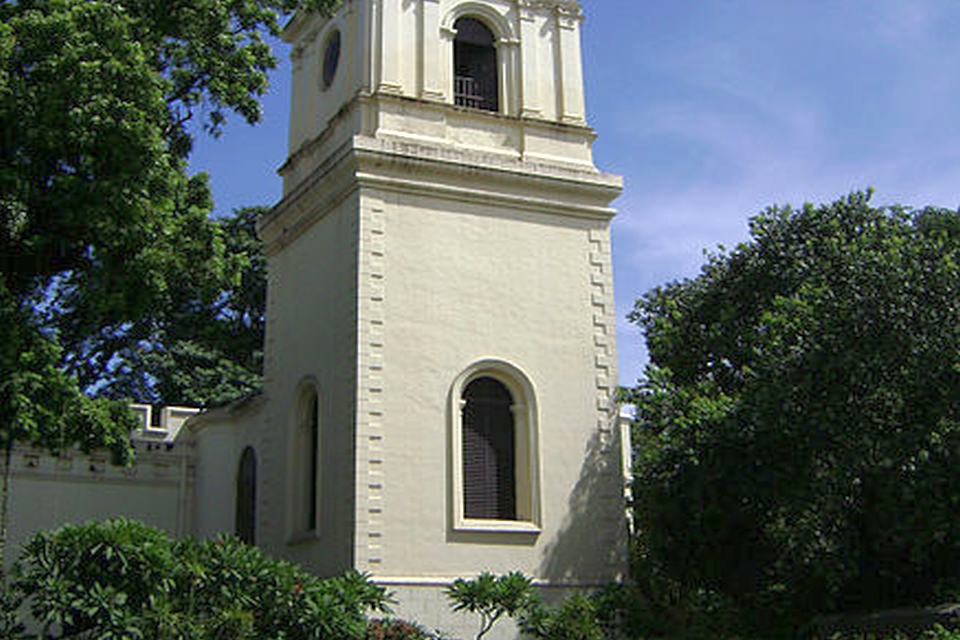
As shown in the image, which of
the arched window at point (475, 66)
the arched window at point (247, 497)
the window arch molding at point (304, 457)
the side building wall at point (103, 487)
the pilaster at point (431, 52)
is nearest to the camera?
the window arch molding at point (304, 457)

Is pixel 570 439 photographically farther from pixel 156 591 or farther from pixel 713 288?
pixel 156 591

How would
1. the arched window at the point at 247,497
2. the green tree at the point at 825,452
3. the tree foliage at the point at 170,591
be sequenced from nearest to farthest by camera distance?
the tree foliage at the point at 170,591
the green tree at the point at 825,452
the arched window at the point at 247,497

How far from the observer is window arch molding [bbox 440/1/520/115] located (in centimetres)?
2114

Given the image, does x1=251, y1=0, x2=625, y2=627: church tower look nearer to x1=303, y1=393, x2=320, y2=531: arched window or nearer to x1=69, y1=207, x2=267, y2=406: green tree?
x1=303, y1=393, x2=320, y2=531: arched window

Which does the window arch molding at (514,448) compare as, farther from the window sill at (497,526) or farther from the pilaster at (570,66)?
the pilaster at (570,66)

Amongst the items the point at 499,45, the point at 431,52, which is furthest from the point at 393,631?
the point at 499,45

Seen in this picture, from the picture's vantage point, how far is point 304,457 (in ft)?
66.2

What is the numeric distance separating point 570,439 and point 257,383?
17.0m

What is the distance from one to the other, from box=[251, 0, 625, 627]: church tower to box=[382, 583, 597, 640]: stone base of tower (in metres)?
0.04

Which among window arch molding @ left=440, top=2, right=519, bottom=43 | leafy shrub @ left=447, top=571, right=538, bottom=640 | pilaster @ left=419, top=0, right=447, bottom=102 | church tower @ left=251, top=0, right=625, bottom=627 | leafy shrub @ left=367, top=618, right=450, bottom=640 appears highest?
window arch molding @ left=440, top=2, right=519, bottom=43

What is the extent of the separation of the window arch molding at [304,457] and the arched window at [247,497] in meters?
2.12

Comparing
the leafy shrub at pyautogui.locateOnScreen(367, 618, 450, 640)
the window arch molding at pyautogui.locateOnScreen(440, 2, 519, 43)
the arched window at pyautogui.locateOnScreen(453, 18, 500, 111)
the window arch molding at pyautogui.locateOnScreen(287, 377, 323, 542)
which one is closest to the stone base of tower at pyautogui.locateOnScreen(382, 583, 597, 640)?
Answer: the leafy shrub at pyautogui.locateOnScreen(367, 618, 450, 640)

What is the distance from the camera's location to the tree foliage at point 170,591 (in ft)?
46.7

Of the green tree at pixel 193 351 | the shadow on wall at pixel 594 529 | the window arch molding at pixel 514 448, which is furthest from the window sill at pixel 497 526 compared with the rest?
the green tree at pixel 193 351
